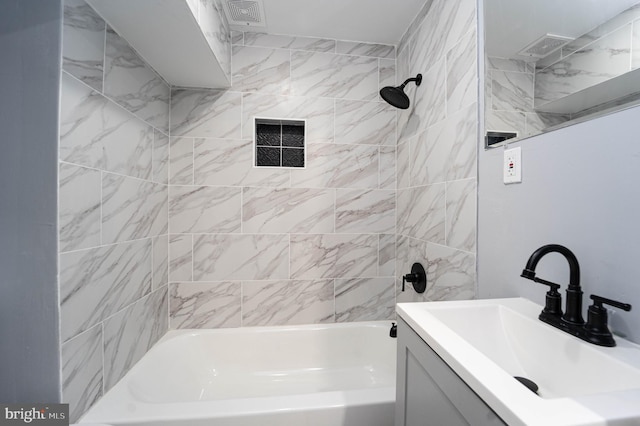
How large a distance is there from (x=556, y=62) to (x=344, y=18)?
48.4 inches

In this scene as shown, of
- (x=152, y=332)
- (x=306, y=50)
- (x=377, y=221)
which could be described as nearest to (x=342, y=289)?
(x=377, y=221)

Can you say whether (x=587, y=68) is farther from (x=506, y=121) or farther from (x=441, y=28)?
(x=441, y=28)

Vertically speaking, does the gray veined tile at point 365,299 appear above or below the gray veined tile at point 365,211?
below

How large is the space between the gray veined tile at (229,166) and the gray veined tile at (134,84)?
0.90 feet

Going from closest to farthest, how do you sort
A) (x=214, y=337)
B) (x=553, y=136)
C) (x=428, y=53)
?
1. (x=553, y=136)
2. (x=428, y=53)
3. (x=214, y=337)

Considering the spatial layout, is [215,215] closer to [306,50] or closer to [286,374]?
[286,374]

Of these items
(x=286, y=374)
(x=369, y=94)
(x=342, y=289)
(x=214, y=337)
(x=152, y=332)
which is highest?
(x=369, y=94)

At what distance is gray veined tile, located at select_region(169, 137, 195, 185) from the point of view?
1.61 m

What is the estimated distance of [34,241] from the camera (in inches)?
31.5

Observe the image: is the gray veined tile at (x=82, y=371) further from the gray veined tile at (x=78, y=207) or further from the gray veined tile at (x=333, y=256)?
the gray veined tile at (x=333, y=256)

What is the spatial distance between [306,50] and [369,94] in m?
0.54

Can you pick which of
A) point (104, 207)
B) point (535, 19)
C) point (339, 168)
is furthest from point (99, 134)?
point (535, 19)

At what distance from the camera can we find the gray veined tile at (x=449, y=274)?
42.9 inches

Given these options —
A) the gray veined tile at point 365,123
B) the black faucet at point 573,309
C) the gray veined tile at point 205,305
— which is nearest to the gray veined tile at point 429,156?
the gray veined tile at point 365,123
